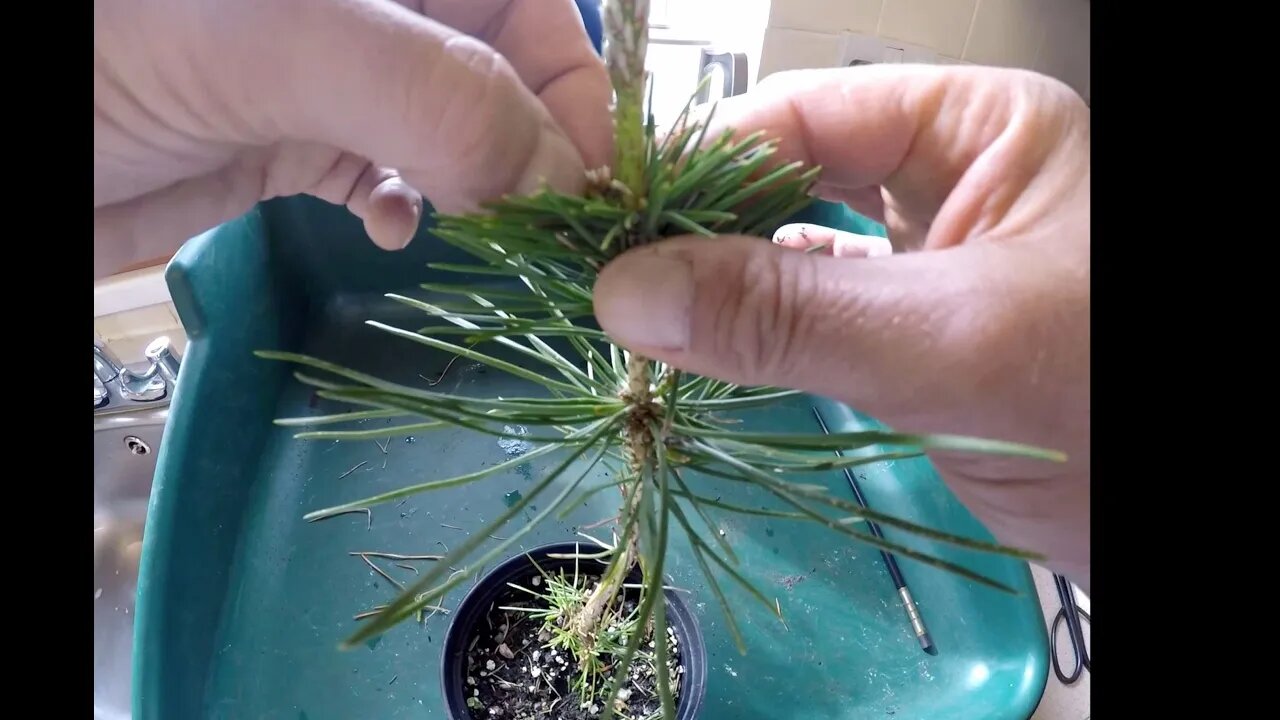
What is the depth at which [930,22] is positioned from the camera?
0.76 meters

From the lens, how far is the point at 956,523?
0.62 meters

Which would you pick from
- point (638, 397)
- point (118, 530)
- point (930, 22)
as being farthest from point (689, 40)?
point (118, 530)

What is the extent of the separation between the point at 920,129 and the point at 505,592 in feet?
1.35

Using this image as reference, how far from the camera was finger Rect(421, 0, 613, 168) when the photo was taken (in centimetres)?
41

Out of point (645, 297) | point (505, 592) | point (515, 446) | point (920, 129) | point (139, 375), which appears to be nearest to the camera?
point (645, 297)

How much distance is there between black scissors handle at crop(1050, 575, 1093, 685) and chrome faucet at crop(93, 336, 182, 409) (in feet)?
3.01

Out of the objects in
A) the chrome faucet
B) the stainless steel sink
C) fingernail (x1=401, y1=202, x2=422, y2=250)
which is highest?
fingernail (x1=401, y1=202, x2=422, y2=250)

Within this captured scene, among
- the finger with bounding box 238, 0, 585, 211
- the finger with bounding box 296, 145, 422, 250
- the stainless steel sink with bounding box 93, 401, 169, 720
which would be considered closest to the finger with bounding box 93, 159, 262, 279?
the finger with bounding box 296, 145, 422, 250

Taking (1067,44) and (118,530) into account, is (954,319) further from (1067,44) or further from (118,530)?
(118,530)

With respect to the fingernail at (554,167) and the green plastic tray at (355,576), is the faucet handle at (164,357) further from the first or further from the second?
the fingernail at (554,167)

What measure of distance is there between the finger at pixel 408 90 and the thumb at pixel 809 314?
0.06 metres

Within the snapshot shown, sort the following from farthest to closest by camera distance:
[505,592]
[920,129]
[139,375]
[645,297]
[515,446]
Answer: [139,375] → [515,446] → [505,592] → [920,129] → [645,297]

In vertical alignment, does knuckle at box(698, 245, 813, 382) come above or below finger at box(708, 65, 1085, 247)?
below

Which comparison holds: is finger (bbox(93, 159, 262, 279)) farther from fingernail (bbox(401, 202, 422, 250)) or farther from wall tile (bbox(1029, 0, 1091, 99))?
wall tile (bbox(1029, 0, 1091, 99))
